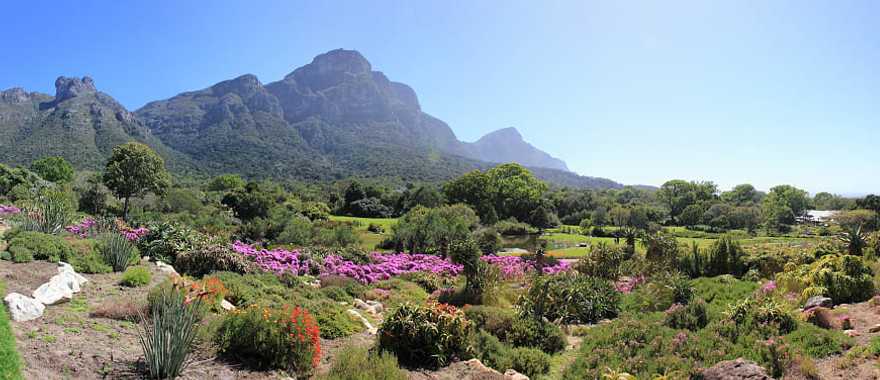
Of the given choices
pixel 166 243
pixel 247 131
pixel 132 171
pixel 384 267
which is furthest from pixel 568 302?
pixel 247 131

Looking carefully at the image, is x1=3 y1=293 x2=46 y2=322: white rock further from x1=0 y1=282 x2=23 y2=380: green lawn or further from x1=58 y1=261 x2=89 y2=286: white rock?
x1=58 y1=261 x2=89 y2=286: white rock

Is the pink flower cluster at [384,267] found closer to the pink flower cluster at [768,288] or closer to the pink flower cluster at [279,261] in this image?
the pink flower cluster at [279,261]

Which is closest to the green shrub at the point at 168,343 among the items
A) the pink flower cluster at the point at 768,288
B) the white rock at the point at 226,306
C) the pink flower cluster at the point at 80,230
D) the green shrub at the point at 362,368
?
the green shrub at the point at 362,368

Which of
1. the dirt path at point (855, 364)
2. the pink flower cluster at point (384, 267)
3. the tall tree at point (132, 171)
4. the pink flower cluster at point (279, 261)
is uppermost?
the tall tree at point (132, 171)

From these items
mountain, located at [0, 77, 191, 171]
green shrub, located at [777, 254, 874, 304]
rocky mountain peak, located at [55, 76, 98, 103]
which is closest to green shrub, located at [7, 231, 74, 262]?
green shrub, located at [777, 254, 874, 304]

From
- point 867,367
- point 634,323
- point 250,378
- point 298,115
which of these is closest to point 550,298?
point 634,323

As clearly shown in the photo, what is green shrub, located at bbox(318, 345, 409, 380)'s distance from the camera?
5.30m

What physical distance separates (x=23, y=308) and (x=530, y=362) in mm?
7124

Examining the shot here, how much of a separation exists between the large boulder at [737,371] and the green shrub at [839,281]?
5.39 meters

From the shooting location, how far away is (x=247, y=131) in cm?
11288

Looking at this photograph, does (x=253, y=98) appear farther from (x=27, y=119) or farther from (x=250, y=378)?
(x=250, y=378)

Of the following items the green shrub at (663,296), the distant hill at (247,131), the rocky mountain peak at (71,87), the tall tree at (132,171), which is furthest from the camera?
the rocky mountain peak at (71,87)

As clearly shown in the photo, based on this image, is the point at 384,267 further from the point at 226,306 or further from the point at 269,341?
the point at 269,341

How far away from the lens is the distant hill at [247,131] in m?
71.1
